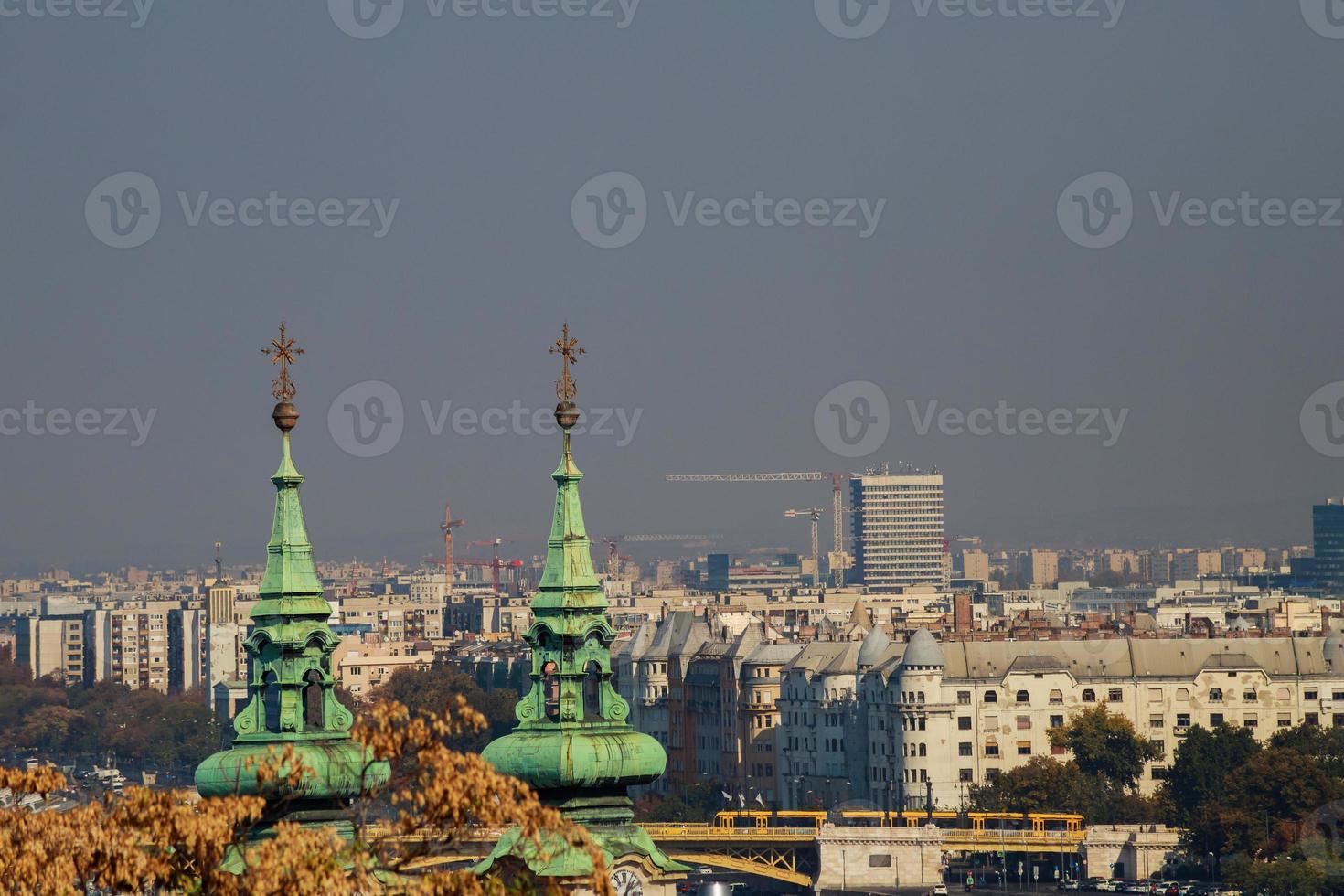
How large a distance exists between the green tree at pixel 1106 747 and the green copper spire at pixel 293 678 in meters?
111

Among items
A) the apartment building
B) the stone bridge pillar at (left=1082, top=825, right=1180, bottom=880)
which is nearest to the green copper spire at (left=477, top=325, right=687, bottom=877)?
the stone bridge pillar at (left=1082, top=825, right=1180, bottom=880)

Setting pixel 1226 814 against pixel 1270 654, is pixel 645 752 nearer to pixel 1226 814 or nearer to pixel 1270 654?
pixel 1226 814

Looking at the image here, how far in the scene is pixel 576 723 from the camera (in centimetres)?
4259

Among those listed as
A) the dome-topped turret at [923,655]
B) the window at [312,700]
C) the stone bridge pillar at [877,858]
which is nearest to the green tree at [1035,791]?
the dome-topped turret at [923,655]

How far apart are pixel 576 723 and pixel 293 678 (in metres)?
3.20

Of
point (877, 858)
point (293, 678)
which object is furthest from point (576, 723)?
point (877, 858)

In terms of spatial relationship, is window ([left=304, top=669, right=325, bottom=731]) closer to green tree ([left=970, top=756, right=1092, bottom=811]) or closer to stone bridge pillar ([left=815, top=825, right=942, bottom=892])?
stone bridge pillar ([left=815, top=825, right=942, bottom=892])

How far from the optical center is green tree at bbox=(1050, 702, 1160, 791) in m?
154

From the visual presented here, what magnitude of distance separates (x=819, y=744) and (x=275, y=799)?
12618 cm

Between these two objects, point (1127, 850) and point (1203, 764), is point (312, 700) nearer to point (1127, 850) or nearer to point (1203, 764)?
point (1127, 850)

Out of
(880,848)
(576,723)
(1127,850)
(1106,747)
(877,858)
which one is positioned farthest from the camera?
(1106,747)

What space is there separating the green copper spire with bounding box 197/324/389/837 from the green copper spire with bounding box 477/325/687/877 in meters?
1.81

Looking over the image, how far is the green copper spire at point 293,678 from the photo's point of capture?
42.0m

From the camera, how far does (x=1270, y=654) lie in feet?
541
